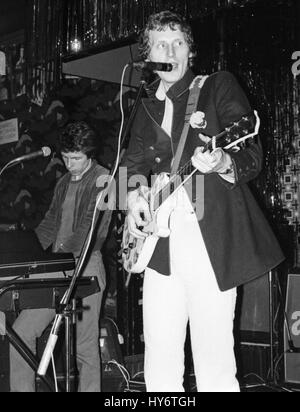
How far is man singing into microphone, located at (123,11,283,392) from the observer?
6.31 ft

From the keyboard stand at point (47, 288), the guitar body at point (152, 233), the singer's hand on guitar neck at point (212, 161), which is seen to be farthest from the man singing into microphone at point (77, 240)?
the singer's hand on guitar neck at point (212, 161)

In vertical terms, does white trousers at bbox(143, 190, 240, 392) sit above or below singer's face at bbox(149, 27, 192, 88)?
below

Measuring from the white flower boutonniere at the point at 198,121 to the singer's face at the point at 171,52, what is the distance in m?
0.22

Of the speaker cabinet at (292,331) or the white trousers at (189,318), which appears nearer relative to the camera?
the white trousers at (189,318)

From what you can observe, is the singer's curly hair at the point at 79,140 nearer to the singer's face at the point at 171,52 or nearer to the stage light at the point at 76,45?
the stage light at the point at 76,45

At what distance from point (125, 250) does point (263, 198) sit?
7.90 ft

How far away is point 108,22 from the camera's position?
12.3 feet

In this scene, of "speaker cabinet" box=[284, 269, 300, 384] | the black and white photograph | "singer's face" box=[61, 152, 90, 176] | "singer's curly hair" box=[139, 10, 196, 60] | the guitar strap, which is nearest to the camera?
the black and white photograph

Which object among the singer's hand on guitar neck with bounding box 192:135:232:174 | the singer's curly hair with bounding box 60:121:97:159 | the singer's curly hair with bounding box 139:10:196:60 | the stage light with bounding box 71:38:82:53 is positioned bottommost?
the singer's hand on guitar neck with bounding box 192:135:232:174

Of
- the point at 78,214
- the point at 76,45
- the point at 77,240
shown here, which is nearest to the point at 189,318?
the point at 77,240

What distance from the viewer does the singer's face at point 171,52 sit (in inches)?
86.7

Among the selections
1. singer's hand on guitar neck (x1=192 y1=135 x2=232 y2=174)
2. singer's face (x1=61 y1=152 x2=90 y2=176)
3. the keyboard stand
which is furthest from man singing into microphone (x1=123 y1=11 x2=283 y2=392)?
singer's face (x1=61 y1=152 x2=90 y2=176)

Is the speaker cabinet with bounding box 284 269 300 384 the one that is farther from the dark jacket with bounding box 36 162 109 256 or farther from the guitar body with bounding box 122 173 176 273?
the guitar body with bounding box 122 173 176 273
